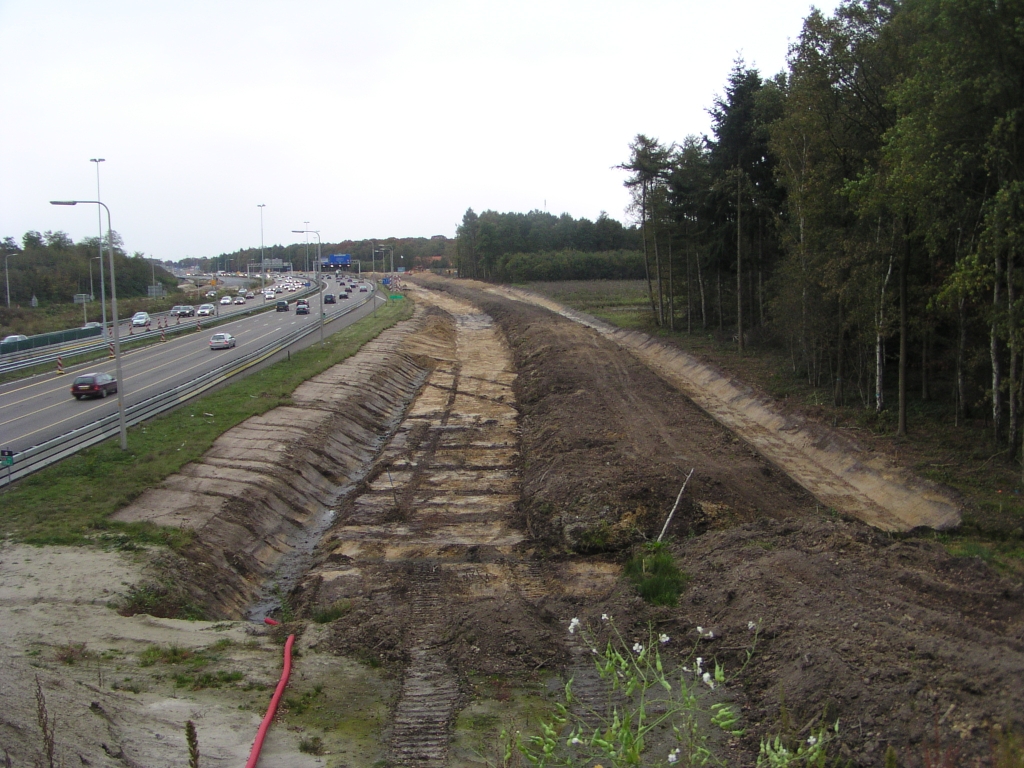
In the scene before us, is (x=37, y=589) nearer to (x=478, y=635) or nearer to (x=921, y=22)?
(x=478, y=635)

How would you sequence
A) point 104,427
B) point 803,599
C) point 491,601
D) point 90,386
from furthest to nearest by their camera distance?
point 90,386 < point 104,427 < point 491,601 < point 803,599

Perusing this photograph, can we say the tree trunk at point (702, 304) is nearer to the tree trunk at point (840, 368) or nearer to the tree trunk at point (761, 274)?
the tree trunk at point (761, 274)

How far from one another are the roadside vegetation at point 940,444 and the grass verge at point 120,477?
19447 mm

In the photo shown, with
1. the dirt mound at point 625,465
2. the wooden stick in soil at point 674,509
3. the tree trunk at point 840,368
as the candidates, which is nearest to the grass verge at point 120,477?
the dirt mound at point 625,465

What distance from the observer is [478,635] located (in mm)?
13875

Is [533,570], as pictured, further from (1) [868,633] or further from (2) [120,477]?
(2) [120,477]

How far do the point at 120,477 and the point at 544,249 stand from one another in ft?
444

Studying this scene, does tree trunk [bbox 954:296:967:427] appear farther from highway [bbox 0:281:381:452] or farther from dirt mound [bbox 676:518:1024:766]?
highway [bbox 0:281:381:452]

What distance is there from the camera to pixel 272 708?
1126cm

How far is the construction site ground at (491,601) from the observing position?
10.3m

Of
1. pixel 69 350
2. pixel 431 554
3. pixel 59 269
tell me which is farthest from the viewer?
pixel 59 269

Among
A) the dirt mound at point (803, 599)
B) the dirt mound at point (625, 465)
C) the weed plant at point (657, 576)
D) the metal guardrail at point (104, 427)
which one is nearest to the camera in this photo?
the dirt mound at point (803, 599)

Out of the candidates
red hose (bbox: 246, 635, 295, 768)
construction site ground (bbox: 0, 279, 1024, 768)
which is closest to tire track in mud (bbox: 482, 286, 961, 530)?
construction site ground (bbox: 0, 279, 1024, 768)

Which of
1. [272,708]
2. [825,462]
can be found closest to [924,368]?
[825,462]
